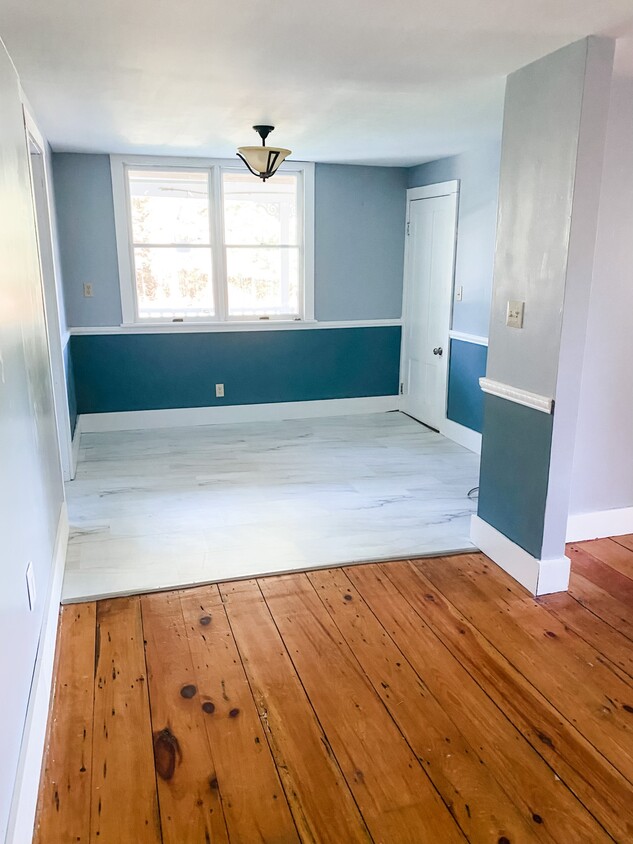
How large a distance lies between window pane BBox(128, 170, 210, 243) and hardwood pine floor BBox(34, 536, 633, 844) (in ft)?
11.0

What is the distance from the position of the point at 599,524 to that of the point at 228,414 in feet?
10.8

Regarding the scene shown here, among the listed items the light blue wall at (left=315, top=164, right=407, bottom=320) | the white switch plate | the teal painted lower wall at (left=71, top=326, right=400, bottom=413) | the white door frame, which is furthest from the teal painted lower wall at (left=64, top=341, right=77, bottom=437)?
the white switch plate

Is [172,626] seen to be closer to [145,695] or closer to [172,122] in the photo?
[145,695]

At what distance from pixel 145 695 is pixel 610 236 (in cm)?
278

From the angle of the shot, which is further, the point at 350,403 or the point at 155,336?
the point at 350,403

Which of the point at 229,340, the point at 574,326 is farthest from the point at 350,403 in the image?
the point at 574,326

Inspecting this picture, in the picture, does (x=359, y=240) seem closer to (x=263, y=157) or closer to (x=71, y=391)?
(x=263, y=157)

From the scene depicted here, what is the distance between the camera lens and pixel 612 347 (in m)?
3.09

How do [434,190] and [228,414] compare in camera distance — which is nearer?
[434,190]

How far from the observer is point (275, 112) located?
3.38 m

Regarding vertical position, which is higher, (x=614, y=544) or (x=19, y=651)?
(x=19, y=651)

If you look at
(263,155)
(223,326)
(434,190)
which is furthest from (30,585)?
(434,190)

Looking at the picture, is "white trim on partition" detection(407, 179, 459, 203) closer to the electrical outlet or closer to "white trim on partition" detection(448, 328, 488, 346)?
"white trim on partition" detection(448, 328, 488, 346)

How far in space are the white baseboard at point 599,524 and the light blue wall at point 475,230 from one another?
1.71 meters
